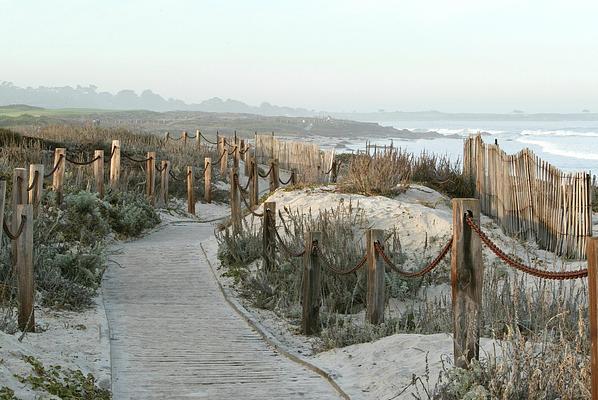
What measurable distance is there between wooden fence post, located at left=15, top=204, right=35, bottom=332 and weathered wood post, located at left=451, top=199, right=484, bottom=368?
3994mm

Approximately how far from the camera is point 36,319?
8.83 m

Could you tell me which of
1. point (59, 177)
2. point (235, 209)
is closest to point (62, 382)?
point (235, 209)

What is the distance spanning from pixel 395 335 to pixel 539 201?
23.6ft

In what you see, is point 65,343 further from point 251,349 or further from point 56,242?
point 56,242

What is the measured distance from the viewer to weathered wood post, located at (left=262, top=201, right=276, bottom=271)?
12.2 m

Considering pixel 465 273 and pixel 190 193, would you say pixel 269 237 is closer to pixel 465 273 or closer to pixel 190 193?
pixel 465 273

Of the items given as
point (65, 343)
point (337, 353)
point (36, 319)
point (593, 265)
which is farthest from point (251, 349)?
point (593, 265)

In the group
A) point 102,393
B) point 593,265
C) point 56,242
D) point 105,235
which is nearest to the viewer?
point 593,265

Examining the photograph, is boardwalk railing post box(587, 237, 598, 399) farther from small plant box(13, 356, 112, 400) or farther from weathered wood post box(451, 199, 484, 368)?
small plant box(13, 356, 112, 400)

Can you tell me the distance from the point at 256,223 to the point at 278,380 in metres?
8.87

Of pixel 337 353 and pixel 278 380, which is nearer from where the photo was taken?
pixel 278 380

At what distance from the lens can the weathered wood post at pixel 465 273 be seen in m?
6.30

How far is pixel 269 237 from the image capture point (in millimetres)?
12391

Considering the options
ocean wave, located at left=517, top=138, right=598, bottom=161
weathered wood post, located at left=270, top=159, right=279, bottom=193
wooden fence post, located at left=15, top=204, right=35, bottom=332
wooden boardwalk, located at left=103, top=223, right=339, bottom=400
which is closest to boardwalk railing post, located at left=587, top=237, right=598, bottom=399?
wooden boardwalk, located at left=103, top=223, right=339, bottom=400
